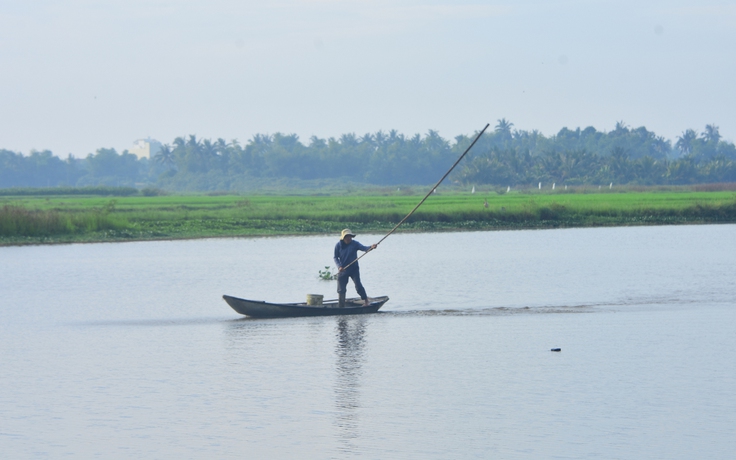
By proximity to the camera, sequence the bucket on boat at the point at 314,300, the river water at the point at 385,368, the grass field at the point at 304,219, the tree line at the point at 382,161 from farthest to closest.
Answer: the tree line at the point at 382,161 → the grass field at the point at 304,219 → the bucket on boat at the point at 314,300 → the river water at the point at 385,368

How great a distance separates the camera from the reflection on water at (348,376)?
9.66m

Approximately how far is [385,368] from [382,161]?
451 feet

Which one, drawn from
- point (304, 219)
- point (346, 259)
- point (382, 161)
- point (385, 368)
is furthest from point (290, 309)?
point (382, 161)

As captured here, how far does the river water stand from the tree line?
8632 centimetres

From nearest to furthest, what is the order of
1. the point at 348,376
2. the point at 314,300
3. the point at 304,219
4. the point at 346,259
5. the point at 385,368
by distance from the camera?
the point at 348,376 < the point at 385,368 < the point at 346,259 < the point at 314,300 < the point at 304,219

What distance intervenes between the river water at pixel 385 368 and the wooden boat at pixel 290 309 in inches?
6.7

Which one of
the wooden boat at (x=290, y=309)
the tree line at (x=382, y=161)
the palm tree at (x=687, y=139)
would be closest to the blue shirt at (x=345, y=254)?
the wooden boat at (x=290, y=309)

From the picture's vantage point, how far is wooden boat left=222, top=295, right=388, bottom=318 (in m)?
17.5

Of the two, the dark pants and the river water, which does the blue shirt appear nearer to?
the dark pants

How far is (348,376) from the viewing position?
491 inches

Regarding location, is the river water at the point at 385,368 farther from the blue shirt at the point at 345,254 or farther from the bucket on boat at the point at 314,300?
the blue shirt at the point at 345,254

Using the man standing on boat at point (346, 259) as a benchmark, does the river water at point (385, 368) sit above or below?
below

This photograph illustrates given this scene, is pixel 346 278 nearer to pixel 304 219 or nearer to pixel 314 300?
pixel 314 300

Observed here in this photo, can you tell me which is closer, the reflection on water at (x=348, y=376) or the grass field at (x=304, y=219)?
the reflection on water at (x=348, y=376)
